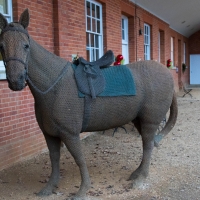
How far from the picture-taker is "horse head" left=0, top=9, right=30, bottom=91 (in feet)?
10.7

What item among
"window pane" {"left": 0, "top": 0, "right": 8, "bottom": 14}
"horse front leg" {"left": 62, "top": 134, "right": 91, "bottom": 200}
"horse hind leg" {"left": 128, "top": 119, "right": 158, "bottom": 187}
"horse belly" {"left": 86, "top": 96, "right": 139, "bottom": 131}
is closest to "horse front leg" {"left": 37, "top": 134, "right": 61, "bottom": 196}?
"horse front leg" {"left": 62, "top": 134, "right": 91, "bottom": 200}

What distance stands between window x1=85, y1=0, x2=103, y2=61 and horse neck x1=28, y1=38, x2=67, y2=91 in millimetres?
4715

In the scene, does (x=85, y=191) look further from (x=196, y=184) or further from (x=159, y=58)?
(x=159, y=58)

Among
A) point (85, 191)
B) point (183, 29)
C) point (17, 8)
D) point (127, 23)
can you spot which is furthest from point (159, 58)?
point (85, 191)

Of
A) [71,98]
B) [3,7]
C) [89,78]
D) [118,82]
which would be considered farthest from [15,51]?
[3,7]

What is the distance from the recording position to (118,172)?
207 inches

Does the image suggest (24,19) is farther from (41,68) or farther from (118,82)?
(118,82)

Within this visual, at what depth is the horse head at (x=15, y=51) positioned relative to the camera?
3256 mm

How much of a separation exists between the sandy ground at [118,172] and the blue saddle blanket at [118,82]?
1.33 metres

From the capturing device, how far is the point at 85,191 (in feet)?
13.6

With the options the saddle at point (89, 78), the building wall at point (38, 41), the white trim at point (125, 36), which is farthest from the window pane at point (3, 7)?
the white trim at point (125, 36)

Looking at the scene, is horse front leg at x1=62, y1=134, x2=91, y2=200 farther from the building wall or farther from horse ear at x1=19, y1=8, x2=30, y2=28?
the building wall

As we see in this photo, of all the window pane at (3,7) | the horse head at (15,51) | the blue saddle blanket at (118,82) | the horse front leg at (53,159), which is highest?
the window pane at (3,7)

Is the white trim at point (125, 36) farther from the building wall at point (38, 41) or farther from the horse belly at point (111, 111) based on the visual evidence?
the horse belly at point (111, 111)
